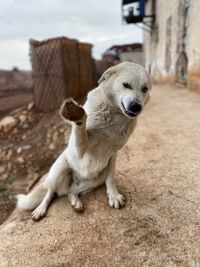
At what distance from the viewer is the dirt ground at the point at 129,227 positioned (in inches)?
79.2

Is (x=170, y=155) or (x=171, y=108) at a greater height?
(x=170, y=155)

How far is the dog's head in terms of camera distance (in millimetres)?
1905

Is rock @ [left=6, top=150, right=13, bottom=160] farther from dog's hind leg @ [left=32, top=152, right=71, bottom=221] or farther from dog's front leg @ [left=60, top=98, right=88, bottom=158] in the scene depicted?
dog's front leg @ [left=60, top=98, right=88, bottom=158]

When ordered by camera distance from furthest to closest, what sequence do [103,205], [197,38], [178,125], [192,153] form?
[197,38] < [178,125] < [192,153] < [103,205]

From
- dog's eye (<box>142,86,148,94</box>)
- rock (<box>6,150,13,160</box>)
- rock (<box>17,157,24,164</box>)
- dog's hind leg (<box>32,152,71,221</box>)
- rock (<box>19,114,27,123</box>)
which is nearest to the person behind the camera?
dog's eye (<box>142,86,148,94</box>)

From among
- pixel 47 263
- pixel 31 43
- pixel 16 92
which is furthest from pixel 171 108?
pixel 16 92

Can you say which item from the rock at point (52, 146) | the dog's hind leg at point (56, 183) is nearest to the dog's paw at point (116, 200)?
the dog's hind leg at point (56, 183)

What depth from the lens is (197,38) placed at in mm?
6852

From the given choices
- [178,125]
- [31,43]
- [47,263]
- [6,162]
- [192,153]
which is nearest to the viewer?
[47,263]

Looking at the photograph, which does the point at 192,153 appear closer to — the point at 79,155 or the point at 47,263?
the point at 79,155

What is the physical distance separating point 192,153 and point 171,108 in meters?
2.69

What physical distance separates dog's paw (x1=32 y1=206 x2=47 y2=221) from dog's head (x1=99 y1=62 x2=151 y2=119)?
120cm

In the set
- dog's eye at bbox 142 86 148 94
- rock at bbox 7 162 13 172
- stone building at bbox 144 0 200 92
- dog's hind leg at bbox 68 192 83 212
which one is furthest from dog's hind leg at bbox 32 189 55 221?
rock at bbox 7 162 13 172

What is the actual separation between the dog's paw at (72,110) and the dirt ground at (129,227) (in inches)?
35.8
